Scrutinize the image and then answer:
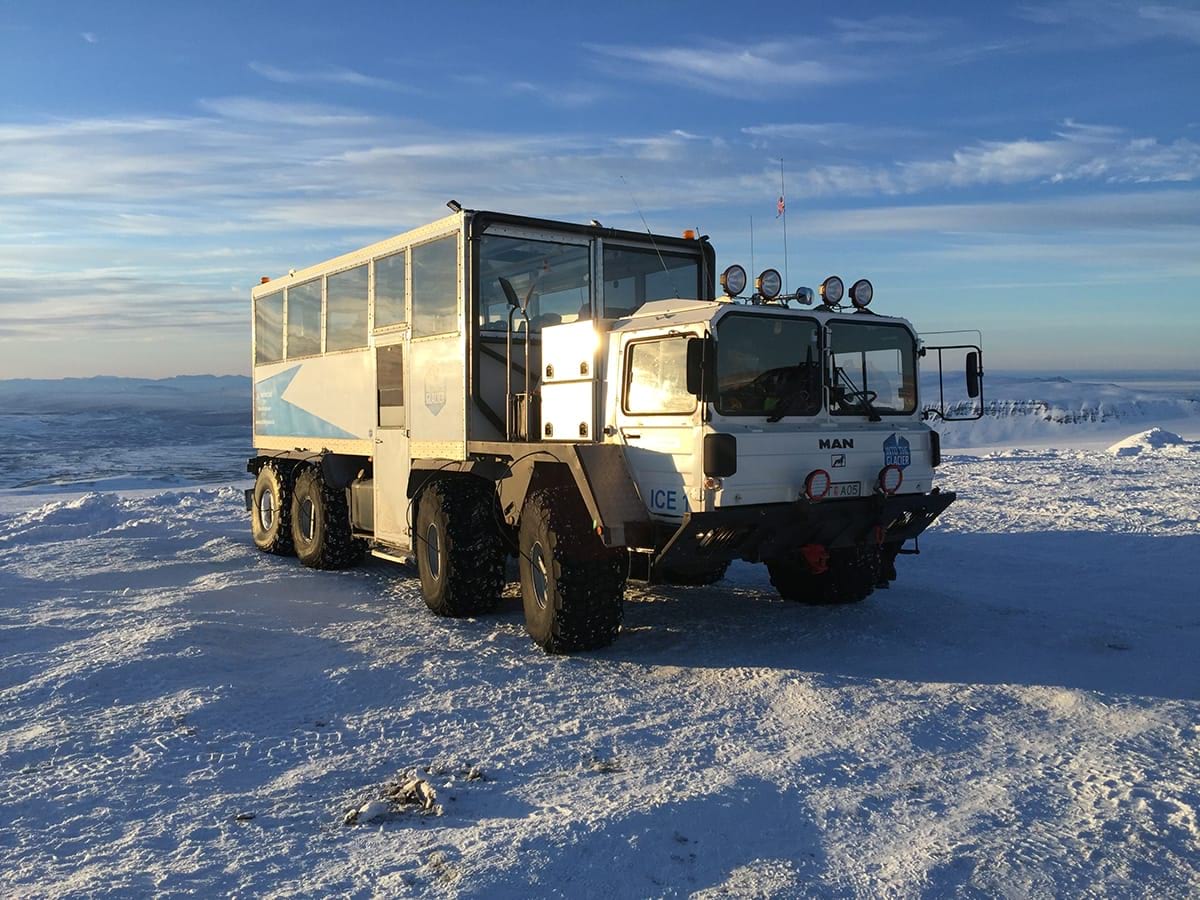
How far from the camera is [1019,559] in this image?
1027cm

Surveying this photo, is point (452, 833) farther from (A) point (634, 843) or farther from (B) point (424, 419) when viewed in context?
(B) point (424, 419)

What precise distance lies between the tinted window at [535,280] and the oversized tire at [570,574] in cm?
191

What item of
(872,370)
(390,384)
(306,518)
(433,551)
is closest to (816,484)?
(872,370)

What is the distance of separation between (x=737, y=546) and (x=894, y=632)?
176 cm

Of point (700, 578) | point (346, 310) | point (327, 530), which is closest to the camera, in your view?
point (700, 578)

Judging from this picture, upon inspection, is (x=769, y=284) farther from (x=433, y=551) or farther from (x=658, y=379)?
(x=433, y=551)

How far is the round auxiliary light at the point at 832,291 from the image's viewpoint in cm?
716

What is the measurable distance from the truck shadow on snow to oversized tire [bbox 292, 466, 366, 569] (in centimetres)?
365

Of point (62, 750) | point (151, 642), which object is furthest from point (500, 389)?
point (62, 750)

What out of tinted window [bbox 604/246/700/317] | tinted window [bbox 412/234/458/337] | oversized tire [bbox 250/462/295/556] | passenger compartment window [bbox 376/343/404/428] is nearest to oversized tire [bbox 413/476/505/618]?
passenger compartment window [bbox 376/343/404/428]

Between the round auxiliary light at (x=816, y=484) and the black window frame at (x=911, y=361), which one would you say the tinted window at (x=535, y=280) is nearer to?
the black window frame at (x=911, y=361)

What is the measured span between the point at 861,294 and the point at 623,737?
3.97m

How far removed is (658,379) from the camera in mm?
6668

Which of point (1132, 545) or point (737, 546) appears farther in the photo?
point (1132, 545)
